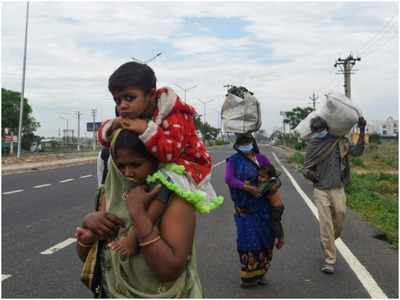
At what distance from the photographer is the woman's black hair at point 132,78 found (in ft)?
6.54

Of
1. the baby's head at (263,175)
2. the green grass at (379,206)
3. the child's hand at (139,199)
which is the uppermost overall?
the baby's head at (263,175)

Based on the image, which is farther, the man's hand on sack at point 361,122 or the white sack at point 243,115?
the man's hand on sack at point 361,122

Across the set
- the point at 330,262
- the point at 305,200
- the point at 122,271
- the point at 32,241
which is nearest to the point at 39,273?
the point at 32,241

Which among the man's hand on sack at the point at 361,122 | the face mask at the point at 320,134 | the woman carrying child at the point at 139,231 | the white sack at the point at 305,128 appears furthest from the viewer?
the white sack at the point at 305,128

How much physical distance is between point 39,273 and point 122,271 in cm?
404

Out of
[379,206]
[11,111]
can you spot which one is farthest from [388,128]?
[379,206]

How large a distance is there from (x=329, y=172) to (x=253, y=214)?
1280 mm

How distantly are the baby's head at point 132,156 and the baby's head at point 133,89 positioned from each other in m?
0.13

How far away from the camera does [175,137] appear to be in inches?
76.1

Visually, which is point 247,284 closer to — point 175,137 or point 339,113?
point 339,113

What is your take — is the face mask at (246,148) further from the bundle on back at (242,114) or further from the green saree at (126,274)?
the green saree at (126,274)

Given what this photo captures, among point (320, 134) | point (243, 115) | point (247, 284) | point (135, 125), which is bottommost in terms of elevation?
point (247, 284)

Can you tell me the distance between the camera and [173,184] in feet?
6.09

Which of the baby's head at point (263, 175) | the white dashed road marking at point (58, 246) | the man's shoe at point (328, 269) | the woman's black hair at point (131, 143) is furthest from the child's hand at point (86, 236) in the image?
the white dashed road marking at point (58, 246)
